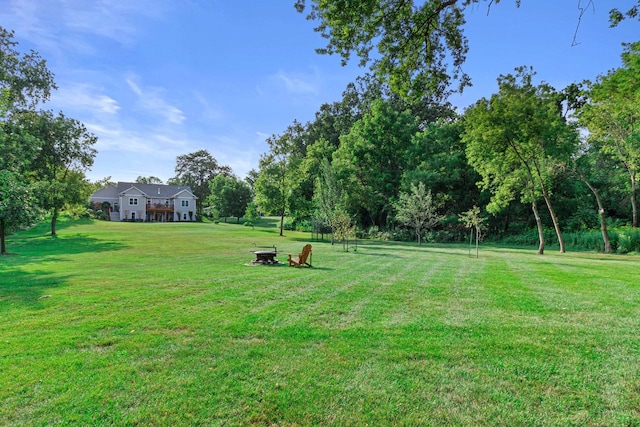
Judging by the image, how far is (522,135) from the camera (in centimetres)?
2069

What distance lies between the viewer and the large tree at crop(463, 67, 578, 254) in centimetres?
2030

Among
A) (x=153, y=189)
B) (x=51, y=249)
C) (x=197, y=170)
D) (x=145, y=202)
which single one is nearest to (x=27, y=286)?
(x=51, y=249)

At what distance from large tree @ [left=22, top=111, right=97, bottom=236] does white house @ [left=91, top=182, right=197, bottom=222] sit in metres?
30.8

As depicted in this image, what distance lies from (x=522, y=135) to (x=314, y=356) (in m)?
21.8

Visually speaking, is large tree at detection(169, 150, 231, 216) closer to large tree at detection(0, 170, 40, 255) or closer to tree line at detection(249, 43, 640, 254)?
tree line at detection(249, 43, 640, 254)

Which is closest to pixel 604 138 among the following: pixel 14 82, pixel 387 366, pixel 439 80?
pixel 439 80

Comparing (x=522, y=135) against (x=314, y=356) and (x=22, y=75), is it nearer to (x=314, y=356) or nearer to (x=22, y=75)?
(x=314, y=356)

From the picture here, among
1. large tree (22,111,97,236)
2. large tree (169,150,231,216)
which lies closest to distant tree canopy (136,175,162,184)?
large tree (169,150,231,216)

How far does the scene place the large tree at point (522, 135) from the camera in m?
20.3

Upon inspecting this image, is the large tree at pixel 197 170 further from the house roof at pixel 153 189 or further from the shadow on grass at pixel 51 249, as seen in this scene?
the shadow on grass at pixel 51 249

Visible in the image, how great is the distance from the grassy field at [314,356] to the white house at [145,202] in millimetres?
59342

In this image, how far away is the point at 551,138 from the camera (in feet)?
70.8

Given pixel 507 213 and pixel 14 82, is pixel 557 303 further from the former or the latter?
pixel 14 82

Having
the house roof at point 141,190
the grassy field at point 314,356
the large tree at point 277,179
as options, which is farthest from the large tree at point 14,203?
the house roof at point 141,190
